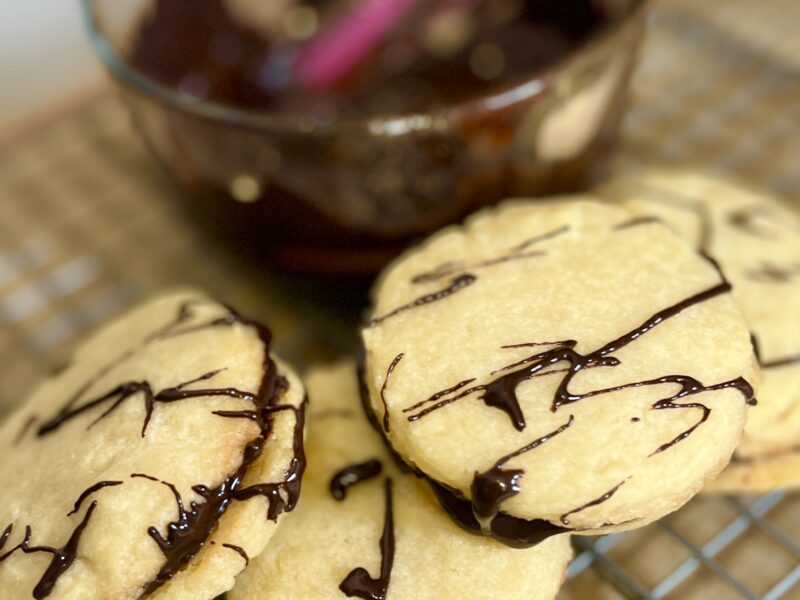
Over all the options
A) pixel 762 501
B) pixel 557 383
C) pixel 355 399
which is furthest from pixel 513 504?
pixel 762 501

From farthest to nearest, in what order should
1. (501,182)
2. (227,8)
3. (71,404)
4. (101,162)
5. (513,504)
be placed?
(101,162) < (227,8) < (501,182) < (71,404) < (513,504)

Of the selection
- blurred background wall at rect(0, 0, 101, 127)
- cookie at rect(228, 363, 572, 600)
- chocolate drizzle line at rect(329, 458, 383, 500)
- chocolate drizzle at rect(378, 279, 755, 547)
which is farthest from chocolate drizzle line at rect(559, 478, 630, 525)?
blurred background wall at rect(0, 0, 101, 127)

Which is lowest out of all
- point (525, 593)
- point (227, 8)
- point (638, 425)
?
point (525, 593)

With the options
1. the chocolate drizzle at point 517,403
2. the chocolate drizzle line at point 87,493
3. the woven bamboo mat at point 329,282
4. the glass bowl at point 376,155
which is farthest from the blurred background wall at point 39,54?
the chocolate drizzle at point 517,403

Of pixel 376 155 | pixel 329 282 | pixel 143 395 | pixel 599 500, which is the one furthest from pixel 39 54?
pixel 599 500

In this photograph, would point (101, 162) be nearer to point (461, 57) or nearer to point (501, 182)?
point (461, 57)

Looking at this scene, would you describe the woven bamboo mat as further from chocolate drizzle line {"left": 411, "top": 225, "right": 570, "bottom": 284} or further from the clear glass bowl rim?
chocolate drizzle line {"left": 411, "top": 225, "right": 570, "bottom": 284}
